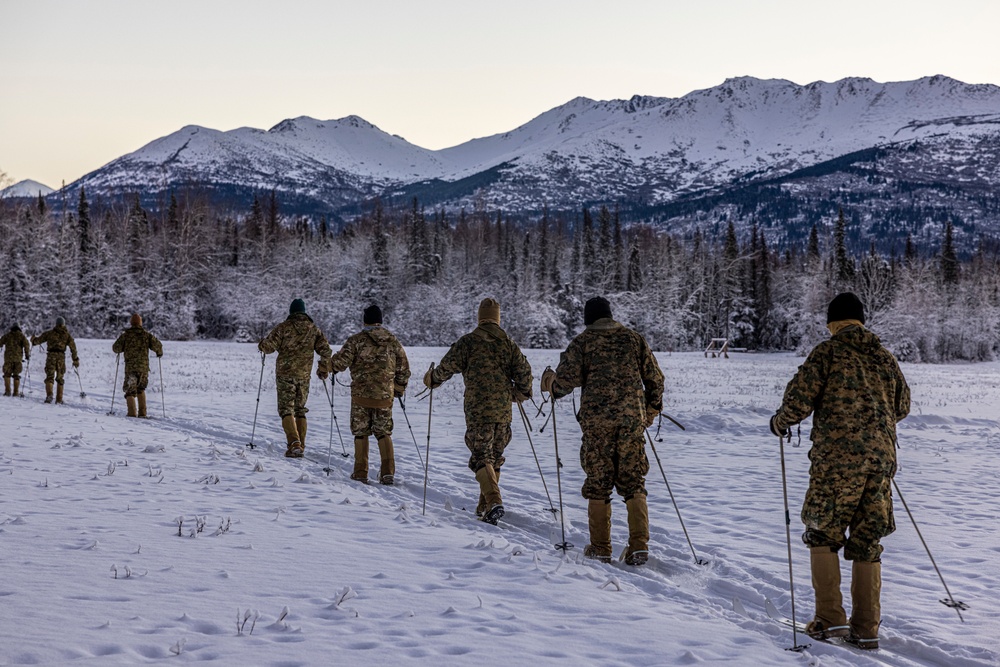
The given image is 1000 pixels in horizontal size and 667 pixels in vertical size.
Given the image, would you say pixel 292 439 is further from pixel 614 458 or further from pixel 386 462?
pixel 614 458

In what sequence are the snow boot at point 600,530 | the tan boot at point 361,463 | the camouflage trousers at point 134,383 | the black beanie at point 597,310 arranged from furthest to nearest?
the camouflage trousers at point 134,383 → the tan boot at point 361,463 → the black beanie at point 597,310 → the snow boot at point 600,530

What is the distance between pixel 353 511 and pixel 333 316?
7045 cm

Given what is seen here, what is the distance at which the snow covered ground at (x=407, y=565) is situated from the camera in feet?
14.1

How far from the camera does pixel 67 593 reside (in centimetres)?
469

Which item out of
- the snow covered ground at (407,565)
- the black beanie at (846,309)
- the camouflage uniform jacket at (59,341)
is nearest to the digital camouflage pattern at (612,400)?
the snow covered ground at (407,565)

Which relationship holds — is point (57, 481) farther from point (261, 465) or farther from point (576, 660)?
point (576, 660)

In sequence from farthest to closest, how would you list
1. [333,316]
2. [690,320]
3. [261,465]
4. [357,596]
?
[690,320] → [333,316] → [261,465] → [357,596]

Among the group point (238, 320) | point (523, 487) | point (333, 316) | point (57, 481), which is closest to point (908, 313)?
point (333, 316)

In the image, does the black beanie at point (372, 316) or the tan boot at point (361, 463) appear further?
the black beanie at point (372, 316)

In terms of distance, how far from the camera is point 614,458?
6.76m

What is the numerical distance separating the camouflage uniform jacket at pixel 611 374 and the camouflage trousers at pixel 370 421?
3.67 meters

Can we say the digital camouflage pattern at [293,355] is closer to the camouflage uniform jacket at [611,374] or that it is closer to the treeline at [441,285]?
the camouflage uniform jacket at [611,374]

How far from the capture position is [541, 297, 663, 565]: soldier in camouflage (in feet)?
21.9

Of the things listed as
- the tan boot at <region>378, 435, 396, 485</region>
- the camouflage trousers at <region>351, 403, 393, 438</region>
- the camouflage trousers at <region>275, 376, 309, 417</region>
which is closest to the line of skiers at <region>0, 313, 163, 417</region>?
the camouflage trousers at <region>275, 376, 309, 417</region>
